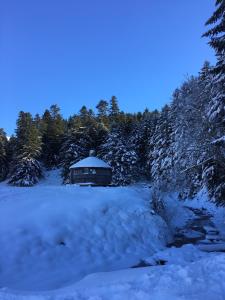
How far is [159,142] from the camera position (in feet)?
129

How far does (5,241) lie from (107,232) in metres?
5.07

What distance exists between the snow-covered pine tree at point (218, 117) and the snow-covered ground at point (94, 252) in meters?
3.73

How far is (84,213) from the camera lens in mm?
17469

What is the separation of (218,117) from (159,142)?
22420mm

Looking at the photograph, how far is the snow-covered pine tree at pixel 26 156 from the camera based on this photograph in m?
48.4

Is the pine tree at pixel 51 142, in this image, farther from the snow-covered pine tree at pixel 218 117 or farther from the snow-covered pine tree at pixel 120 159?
the snow-covered pine tree at pixel 218 117

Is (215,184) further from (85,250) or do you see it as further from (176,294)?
(176,294)

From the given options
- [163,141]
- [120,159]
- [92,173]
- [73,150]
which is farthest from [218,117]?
[73,150]

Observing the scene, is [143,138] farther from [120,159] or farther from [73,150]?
[120,159]

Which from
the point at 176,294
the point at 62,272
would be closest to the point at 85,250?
the point at 62,272

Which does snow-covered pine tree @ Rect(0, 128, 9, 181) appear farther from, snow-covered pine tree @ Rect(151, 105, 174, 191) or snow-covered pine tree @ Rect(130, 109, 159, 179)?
snow-covered pine tree @ Rect(151, 105, 174, 191)

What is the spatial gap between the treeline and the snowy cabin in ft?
19.2

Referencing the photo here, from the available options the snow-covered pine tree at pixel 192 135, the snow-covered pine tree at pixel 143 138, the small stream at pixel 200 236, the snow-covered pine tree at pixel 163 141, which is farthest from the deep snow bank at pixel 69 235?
the snow-covered pine tree at pixel 143 138

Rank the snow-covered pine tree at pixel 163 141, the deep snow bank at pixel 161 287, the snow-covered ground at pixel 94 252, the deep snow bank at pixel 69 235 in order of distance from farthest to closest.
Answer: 1. the snow-covered pine tree at pixel 163 141
2. the deep snow bank at pixel 69 235
3. the snow-covered ground at pixel 94 252
4. the deep snow bank at pixel 161 287
